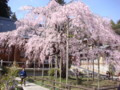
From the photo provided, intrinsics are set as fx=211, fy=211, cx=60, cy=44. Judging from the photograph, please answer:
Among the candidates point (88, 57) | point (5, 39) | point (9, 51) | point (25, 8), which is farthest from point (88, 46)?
point (9, 51)

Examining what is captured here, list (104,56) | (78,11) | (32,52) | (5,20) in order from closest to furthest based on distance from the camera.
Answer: (78,11) < (104,56) < (32,52) < (5,20)

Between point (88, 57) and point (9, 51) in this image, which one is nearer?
point (88, 57)

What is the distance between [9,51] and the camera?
27703mm

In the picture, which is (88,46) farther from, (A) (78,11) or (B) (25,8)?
(B) (25,8)

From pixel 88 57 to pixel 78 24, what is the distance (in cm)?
390

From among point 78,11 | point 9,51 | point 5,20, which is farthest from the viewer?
point 5,20

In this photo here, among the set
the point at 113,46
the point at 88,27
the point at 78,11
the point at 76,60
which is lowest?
the point at 76,60

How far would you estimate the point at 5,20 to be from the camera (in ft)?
113

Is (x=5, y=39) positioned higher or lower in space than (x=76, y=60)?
higher

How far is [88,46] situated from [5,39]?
28.9ft

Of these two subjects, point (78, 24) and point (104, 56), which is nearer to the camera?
point (78, 24)

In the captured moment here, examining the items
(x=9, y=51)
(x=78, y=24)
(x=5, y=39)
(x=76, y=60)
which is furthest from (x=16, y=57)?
(x=78, y=24)

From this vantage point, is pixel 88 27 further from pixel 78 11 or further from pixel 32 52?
pixel 32 52

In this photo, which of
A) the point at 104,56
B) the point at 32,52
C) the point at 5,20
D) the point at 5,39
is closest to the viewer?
the point at 104,56
